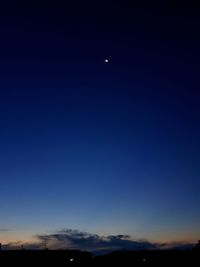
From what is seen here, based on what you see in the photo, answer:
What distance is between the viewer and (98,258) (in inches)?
2645

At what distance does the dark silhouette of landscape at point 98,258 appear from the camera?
55.2 metres

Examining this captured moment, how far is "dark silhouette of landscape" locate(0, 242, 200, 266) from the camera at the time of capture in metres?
Result: 55.2

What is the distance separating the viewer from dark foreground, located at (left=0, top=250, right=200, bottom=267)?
→ 181 feet

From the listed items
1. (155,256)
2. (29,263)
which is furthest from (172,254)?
(29,263)

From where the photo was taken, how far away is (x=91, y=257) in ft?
209

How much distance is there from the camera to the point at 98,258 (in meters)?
67.2

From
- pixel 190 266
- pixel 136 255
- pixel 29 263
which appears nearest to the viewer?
pixel 29 263

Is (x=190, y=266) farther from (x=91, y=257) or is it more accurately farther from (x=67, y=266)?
(x=67, y=266)

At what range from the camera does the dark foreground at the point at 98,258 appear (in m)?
55.1

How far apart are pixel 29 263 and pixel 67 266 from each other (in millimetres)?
5807

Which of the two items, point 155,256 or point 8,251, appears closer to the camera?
point 8,251

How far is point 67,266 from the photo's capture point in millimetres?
57438

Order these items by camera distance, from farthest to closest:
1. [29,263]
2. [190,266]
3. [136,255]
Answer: [136,255] < [190,266] < [29,263]

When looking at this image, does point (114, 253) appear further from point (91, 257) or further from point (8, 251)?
point (8, 251)
